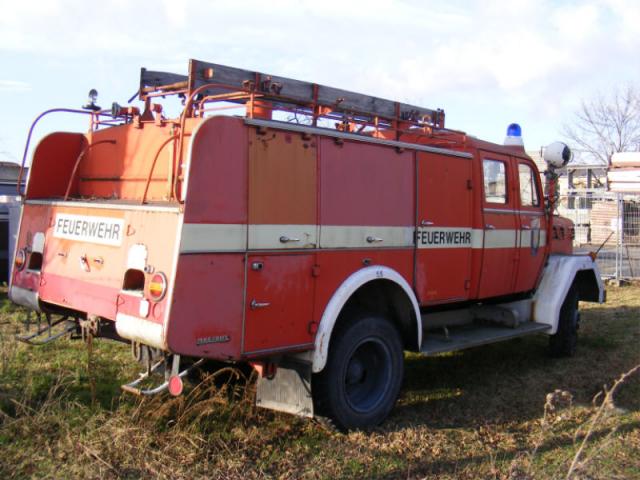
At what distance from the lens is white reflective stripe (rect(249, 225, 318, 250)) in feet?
14.5

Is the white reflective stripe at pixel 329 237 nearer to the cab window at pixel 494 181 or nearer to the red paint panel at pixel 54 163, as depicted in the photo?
the cab window at pixel 494 181

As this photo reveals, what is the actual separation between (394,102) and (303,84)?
1182 millimetres

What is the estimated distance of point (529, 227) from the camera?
24.4 feet

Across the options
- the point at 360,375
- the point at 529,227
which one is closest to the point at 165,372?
the point at 360,375

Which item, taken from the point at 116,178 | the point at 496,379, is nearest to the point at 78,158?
the point at 116,178

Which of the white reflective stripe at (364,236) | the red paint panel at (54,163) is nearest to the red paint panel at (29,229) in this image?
the red paint panel at (54,163)

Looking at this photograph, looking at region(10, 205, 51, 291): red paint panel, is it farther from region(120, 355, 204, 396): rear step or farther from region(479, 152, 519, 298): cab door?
region(479, 152, 519, 298): cab door

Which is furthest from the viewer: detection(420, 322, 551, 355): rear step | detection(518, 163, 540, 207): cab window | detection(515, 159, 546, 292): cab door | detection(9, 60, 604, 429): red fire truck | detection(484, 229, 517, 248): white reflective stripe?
detection(518, 163, 540, 207): cab window

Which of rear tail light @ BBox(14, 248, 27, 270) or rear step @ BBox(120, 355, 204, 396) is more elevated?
rear tail light @ BBox(14, 248, 27, 270)

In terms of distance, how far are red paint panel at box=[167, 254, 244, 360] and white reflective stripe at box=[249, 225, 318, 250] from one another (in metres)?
0.18

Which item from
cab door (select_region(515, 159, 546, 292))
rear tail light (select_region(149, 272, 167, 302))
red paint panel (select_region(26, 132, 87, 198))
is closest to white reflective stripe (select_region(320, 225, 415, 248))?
rear tail light (select_region(149, 272, 167, 302))

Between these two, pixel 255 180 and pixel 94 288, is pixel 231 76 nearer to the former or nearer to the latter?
pixel 255 180

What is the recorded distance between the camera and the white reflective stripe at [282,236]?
14.5 ft

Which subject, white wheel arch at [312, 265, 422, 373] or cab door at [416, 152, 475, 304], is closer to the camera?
white wheel arch at [312, 265, 422, 373]
